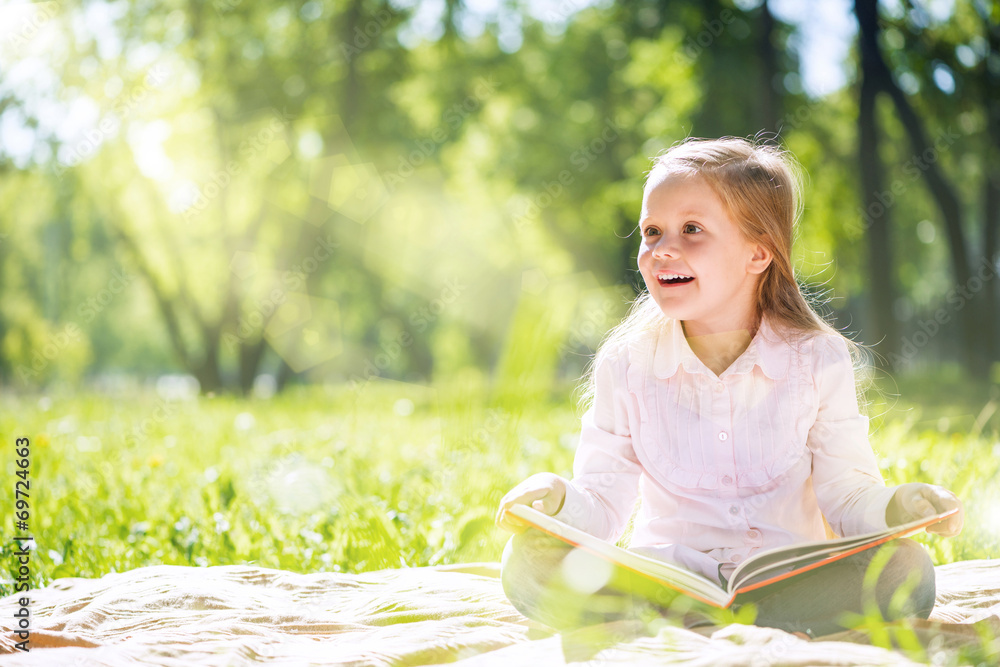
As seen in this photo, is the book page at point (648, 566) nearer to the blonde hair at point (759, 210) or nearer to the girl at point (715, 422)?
the girl at point (715, 422)

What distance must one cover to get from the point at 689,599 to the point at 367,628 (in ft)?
2.82

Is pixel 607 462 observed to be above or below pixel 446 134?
below

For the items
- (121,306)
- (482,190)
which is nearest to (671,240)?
(482,190)

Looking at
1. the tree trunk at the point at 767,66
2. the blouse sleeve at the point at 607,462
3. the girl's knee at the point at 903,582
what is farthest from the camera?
the tree trunk at the point at 767,66

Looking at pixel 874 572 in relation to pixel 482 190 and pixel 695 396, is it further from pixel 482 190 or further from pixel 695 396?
pixel 482 190

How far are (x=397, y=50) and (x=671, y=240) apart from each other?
45.1 ft

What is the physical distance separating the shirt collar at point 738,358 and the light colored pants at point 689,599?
0.55 m

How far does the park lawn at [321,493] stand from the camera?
3.05m

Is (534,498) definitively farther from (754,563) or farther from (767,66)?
(767,66)

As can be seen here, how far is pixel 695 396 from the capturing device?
7.50 ft

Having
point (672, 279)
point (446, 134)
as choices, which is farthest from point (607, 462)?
point (446, 134)

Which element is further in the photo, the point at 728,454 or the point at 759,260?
the point at 759,260

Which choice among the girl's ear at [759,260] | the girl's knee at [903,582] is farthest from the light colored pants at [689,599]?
the girl's ear at [759,260]

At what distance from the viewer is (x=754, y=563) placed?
1.76m
